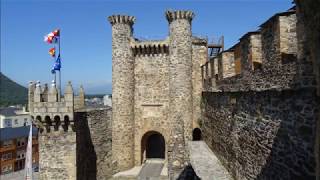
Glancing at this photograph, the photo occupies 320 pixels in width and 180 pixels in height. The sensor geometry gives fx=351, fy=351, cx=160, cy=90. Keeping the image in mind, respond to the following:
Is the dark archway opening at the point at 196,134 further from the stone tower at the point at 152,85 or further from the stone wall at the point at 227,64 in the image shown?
the stone wall at the point at 227,64

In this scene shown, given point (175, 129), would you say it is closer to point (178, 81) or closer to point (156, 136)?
point (178, 81)

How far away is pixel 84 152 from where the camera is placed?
1686 centimetres

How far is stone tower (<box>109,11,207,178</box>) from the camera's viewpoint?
762 inches

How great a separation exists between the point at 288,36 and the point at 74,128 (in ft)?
38.4

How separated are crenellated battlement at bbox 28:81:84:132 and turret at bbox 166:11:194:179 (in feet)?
19.4

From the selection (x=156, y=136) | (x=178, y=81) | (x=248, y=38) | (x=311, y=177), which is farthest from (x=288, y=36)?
(x=156, y=136)

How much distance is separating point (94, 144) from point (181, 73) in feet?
19.7

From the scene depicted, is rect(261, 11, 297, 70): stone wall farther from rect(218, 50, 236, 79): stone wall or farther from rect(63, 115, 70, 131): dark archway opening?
rect(63, 115, 70, 131): dark archway opening

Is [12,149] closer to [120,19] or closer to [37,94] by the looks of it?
[120,19]

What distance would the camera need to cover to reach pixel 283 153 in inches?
230

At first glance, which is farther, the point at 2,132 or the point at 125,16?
the point at 2,132

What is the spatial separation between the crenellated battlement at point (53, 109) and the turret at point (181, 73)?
233 inches

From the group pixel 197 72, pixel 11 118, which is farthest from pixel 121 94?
pixel 11 118

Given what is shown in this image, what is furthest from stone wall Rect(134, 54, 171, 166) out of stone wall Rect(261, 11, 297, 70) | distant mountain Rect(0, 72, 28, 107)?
distant mountain Rect(0, 72, 28, 107)
